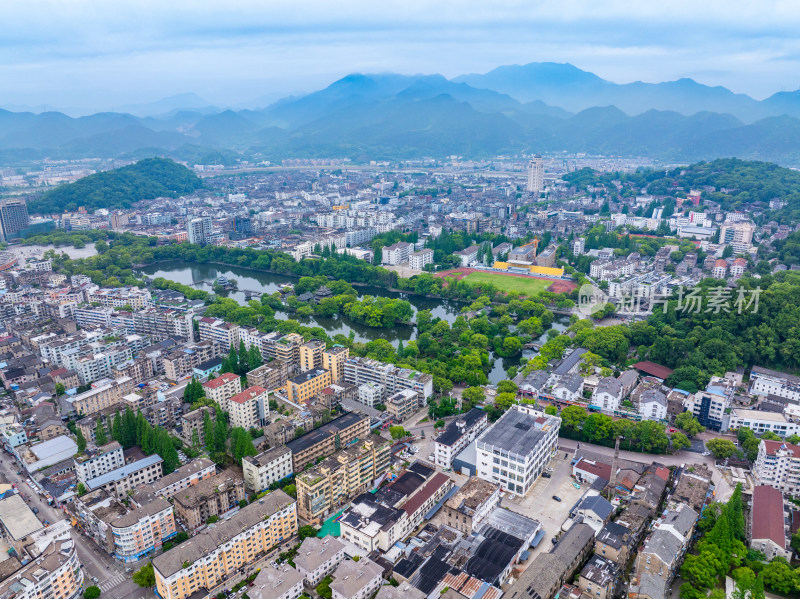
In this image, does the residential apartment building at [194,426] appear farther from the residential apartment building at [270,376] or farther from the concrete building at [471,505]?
the concrete building at [471,505]

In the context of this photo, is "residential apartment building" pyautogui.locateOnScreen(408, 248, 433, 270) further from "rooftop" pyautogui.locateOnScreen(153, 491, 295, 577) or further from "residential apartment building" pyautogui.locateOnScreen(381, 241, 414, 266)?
"rooftop" pyautogui.locateOnScreen(153, 491, 295, 577)

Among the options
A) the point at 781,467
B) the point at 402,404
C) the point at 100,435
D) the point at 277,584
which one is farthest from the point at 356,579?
the point at 781,467

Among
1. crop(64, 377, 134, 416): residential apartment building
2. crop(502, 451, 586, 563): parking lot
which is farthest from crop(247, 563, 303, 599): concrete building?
crop(64, 377, 134, 416): residential apartment building

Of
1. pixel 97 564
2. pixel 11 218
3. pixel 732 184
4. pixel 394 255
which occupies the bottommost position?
pixel 97 564

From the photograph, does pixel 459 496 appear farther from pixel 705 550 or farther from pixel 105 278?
pixel 105 278

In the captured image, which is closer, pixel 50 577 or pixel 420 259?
pixel 50 577

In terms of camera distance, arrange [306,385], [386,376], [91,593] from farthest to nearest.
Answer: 1. [386,376]
2. [306,385]
3. [91,593]

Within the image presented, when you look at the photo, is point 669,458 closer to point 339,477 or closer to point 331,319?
point 339,477
